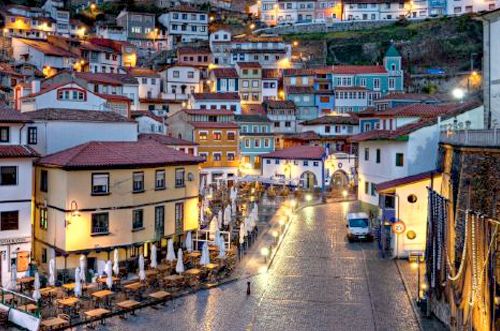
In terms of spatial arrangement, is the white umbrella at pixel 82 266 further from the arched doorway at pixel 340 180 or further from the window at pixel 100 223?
the arched doorway at pixel 340 180

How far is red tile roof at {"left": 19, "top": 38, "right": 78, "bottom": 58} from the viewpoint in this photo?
85562 millimetres

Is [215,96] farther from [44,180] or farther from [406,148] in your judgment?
[44,180]

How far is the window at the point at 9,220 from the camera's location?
29.7 meters

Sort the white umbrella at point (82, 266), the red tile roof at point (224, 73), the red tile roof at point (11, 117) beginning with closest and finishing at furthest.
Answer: the white umbrella at point (82, 266), the red tile roof at point (11, 117), the red tile roof at point (224, 73)

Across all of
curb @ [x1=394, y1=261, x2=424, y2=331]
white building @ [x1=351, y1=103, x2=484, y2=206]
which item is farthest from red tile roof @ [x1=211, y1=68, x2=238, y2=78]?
curb @ [x1=394, y1=261, x2=424, y2=331]

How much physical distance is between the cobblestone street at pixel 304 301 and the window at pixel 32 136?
48.6 feet

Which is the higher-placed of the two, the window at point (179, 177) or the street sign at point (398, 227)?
the window at point (179, 177)

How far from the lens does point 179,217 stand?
117ft

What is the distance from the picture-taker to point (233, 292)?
26875 mm

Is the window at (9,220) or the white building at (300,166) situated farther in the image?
the white building at (300,166)

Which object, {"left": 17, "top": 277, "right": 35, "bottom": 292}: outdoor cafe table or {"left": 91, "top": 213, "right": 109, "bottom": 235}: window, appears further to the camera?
{"left": 91, "top": 213, "right": 109, "bottom": 235}: window

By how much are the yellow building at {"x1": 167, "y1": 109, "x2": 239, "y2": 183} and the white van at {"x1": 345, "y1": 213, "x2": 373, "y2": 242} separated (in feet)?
98.4

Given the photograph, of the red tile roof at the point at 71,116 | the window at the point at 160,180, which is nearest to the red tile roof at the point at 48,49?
the red tile roof at the point at 71,116

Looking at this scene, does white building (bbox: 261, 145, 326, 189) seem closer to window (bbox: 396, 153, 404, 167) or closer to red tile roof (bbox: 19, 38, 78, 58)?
window (bbox: 396, 153, 404, 167)
